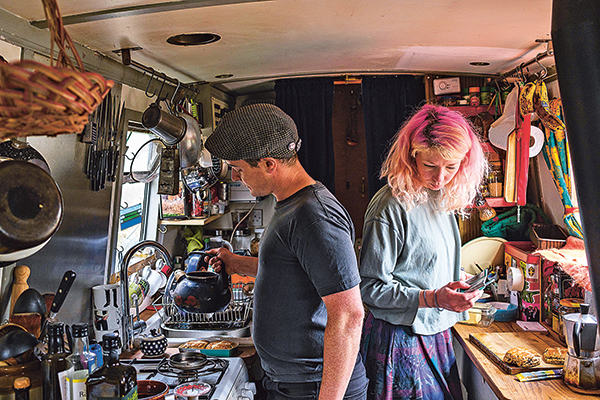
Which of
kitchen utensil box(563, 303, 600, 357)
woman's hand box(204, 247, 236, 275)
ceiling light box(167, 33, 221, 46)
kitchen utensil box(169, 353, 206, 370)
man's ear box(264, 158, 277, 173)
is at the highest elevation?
ceiling light box(167, 33, 221, 46)

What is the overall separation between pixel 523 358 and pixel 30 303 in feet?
6.35

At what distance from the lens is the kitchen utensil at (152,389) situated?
1772 mm

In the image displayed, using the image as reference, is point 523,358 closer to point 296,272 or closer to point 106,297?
point 296,272

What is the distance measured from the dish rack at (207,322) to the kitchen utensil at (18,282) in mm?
863

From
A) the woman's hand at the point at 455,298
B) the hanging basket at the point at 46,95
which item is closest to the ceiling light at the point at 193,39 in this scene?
the woman's hand at the point at 455,298

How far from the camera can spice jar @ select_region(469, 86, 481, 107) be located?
11.3 feet

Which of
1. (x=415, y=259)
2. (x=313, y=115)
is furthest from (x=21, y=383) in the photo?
(x=313, y=115)

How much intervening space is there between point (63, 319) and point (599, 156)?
2130 mm

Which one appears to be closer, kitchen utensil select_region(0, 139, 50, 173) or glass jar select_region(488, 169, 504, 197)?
kitchen utensil select_region(0, 139, 50, 173)

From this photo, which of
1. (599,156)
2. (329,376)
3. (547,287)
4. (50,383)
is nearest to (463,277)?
(547,287)

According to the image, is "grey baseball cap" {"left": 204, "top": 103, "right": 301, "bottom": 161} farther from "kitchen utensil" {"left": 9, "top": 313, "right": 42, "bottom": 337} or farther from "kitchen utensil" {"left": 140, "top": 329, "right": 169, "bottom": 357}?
"kitchen utensil" {"left": 140, "top": 329, "right": 169, "bottom": 357}

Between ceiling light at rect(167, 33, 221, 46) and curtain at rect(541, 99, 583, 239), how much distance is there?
199 cm

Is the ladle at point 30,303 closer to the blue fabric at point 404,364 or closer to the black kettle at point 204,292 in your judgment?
the black kettle at point 204,292

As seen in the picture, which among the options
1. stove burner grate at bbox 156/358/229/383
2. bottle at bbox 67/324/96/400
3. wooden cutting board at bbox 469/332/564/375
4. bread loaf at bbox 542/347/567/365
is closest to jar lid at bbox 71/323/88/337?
bottle at bbox 67/324/96/400
